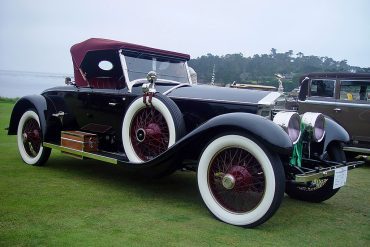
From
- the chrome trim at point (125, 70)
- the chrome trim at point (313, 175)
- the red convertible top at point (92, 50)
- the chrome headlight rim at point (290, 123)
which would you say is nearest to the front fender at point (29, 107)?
the red convertible top at point (92, 50)

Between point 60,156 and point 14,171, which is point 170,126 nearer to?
point 14,171

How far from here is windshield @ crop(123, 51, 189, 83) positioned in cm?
511

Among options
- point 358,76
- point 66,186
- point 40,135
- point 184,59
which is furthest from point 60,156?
point 358,76

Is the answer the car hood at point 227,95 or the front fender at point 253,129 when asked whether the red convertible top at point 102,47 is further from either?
the front fender at point 253,129

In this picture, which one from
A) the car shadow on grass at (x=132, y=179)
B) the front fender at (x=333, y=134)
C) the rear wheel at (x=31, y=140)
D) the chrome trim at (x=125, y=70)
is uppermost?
the chrome trim at (x=125, y=70)

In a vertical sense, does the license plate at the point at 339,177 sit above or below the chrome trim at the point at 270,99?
below

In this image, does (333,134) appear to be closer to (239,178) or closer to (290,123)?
(290,123)

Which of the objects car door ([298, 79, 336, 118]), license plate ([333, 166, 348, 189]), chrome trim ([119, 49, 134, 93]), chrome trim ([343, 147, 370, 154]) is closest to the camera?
license plate ([333, 166, 348, 189])

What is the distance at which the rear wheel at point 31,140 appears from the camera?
576 centimetres

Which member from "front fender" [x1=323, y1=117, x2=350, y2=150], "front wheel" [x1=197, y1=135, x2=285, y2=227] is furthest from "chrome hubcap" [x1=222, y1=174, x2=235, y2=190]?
"front fender" [x1=323, y1=117, x2=350, y2=150]

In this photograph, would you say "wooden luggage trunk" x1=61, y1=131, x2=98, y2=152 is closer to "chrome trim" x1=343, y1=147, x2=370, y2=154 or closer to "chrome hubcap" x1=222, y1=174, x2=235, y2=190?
"chrome hubcap" x1=222, y1=174, x2=235, y2=190

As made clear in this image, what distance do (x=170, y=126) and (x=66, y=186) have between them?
1.54 meters

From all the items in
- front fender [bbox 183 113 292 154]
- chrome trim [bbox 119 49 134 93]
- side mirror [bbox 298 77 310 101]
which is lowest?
front fender [bbox 183 113 292 154]

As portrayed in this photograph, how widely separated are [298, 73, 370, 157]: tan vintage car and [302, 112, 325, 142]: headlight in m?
3.45
